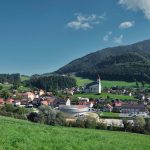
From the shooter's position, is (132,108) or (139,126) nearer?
(139,126)

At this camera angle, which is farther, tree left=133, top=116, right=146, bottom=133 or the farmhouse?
the farmhouse

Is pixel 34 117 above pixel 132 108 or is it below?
below

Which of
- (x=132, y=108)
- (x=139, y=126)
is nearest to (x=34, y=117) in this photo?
(x=139, y=126)

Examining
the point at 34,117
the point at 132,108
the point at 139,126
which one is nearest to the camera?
the point at 139,126

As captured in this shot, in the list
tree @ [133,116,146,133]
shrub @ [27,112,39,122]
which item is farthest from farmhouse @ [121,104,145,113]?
tree @ [133,116,146,133]

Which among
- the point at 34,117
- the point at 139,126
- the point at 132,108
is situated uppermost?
the point at 132,108

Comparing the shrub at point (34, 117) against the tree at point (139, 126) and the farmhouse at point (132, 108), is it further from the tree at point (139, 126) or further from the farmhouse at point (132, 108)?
the farmhouse at point (132, 108)

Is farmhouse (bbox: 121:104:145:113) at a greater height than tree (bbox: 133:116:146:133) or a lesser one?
greater

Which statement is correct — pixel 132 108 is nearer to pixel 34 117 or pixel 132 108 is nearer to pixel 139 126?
pixel 34 117

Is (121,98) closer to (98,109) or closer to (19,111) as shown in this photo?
(98,109)

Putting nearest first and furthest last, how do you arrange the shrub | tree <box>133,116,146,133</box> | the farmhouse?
tree <box>133,116,146,133</box>, the shrub, the farmhouse

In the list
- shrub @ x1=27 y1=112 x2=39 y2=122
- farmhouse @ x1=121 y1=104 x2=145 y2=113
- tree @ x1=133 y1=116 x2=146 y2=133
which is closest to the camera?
tree @ x1=133 y1=116 x2=146 y2=133

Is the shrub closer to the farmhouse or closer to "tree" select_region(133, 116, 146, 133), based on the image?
"tree" select_region(133, 116, 146, 133)

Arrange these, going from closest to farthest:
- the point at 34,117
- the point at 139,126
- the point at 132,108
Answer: the point at 139,126 < the point at 34,117 < the point at 132,108
